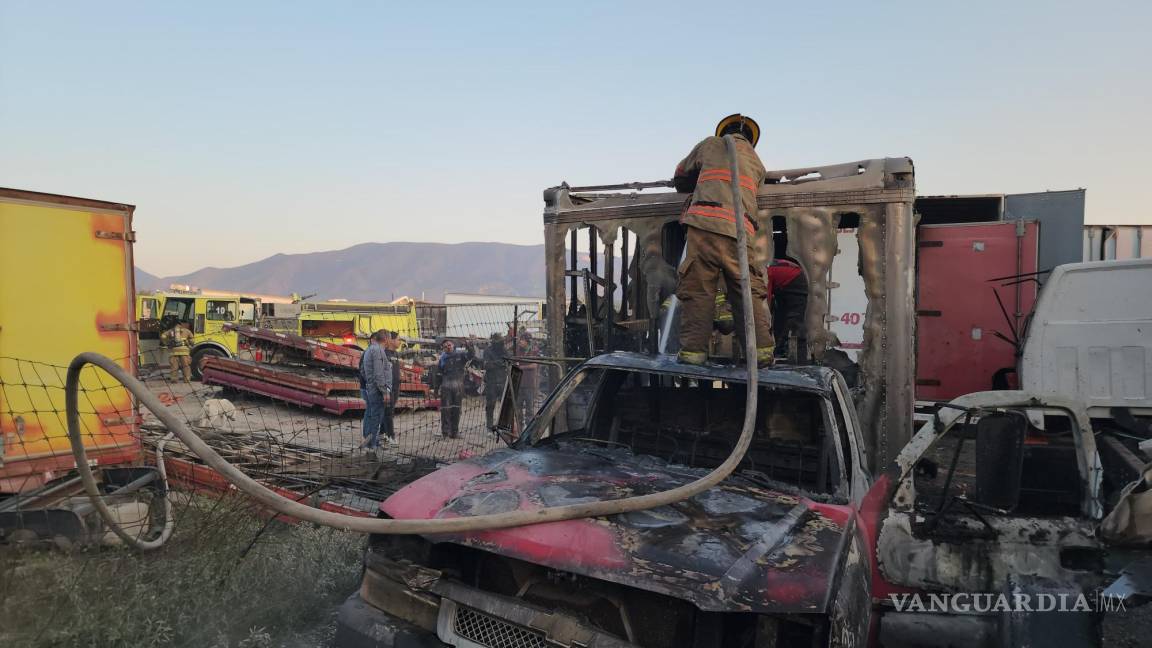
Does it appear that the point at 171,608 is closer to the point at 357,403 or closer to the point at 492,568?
the point at 492,568

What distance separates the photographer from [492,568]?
8.96ft

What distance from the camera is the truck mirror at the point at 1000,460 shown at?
2.93 metres

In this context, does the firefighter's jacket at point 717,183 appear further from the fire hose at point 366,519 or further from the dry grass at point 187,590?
the dry grass at point 187,590

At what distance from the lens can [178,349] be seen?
58.5 feet

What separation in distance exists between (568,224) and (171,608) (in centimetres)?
457

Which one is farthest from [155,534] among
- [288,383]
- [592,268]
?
[288,383]

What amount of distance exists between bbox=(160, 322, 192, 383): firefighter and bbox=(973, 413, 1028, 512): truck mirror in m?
19.3

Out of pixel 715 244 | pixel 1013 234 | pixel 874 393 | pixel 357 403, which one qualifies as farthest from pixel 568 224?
pixel 357 403

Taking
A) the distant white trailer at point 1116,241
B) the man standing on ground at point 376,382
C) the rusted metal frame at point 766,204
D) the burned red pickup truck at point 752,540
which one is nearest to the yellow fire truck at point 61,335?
the burned red pickup truck at point 752,540

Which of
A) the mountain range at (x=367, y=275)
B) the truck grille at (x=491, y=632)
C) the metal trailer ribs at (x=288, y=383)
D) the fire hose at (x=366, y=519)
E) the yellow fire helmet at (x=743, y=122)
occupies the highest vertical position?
the mountain range at (x=367, y=275)

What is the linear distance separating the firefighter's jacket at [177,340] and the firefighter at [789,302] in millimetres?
17436

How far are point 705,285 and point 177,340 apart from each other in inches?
721

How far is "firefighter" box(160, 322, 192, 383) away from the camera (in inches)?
701

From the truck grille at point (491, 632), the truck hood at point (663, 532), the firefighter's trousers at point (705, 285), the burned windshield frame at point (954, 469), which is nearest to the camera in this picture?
the truck hood at point (663, 532)
